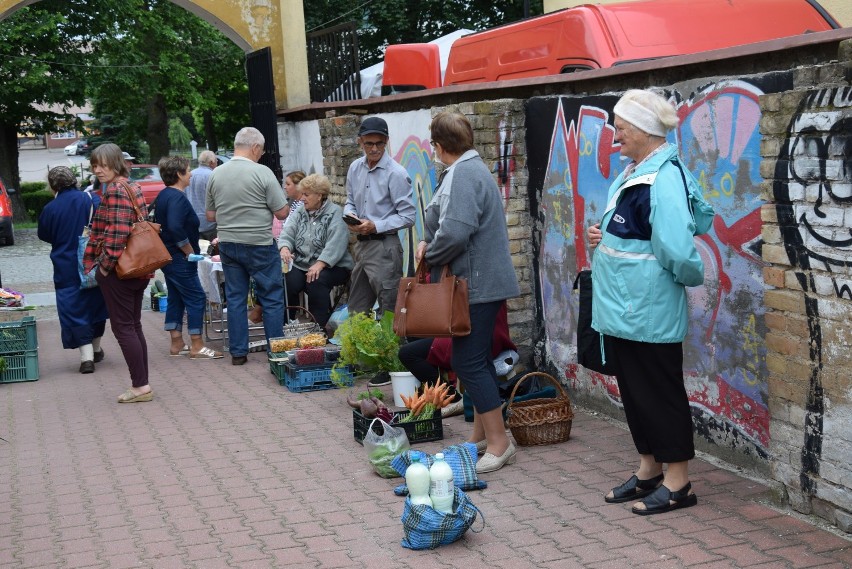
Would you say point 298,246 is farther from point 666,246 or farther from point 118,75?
point 118,75

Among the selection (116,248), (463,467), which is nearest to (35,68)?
(116,248)

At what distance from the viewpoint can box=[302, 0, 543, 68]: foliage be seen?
25.0 meters

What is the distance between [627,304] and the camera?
15.5 feet

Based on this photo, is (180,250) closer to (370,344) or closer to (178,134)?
(370,344)

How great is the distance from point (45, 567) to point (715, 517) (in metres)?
3.13

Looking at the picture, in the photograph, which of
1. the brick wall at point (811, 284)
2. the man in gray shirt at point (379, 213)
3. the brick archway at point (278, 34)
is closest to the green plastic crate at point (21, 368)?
the man in gray shirt at point (379, 213)

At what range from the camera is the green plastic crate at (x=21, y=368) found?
362 inches

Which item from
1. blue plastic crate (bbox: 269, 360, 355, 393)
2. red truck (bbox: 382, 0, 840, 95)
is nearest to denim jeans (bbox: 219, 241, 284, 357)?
blue plastic crate (bbox: 269, 360, 355, 393)

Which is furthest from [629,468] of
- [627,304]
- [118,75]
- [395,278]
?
[118,75]

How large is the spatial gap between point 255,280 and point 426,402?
10.3 feet

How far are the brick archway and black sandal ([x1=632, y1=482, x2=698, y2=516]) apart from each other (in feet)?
34.7

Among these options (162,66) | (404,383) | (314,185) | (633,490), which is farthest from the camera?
Answer: (162,66)

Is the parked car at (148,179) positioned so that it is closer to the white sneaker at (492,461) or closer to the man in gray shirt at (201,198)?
the man in gray shirt at (201,198)

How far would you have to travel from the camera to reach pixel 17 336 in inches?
363
